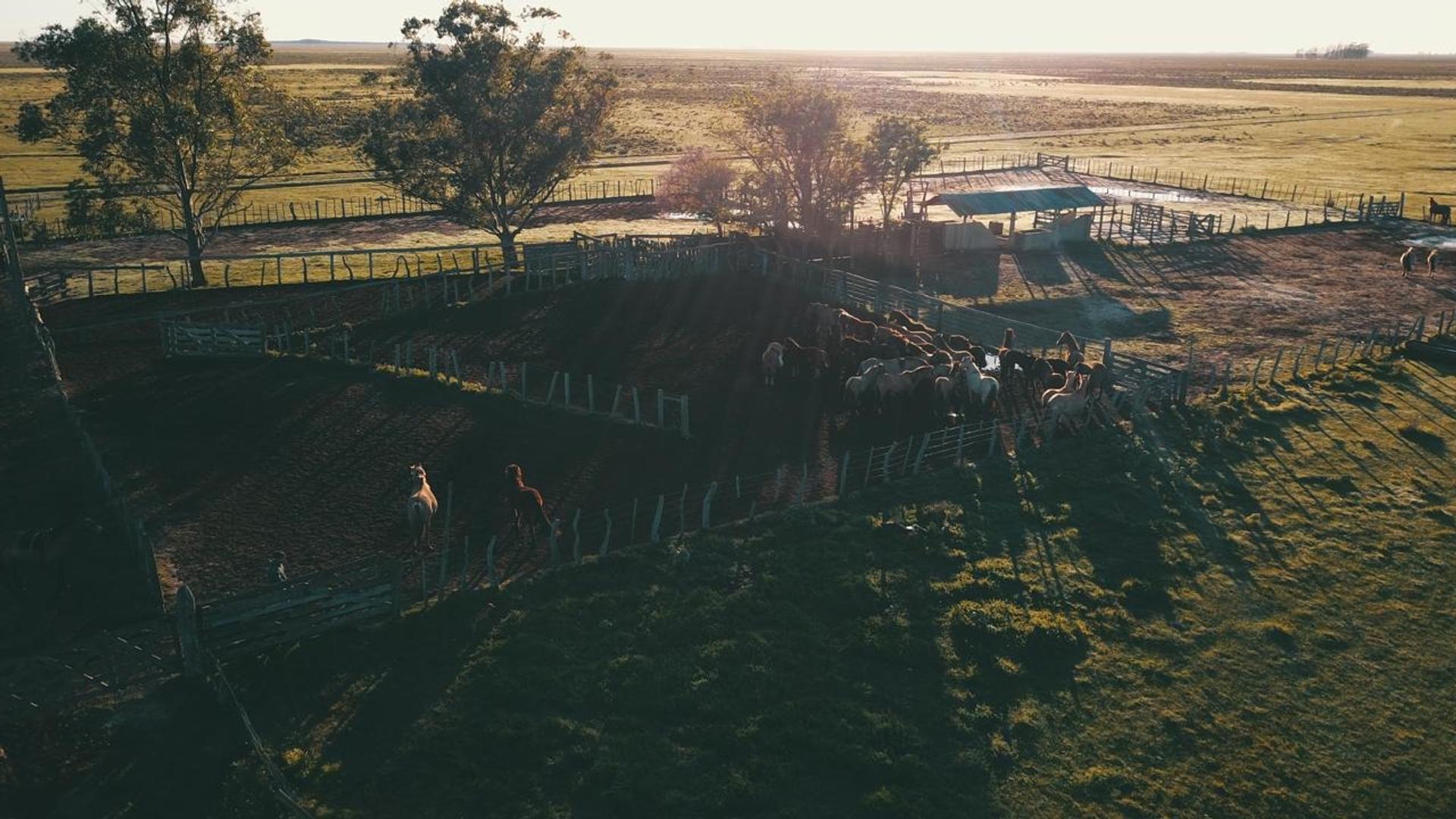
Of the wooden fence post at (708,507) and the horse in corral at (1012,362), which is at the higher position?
the horse in corral at (1012,362)

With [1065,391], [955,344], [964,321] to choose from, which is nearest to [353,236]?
[964,321]

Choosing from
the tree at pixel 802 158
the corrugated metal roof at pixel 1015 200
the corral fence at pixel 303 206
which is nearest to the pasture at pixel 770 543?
the tree at pixel 802 158

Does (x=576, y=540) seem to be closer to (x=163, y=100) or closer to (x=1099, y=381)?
(x=1099, y=381)

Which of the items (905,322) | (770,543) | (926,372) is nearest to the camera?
(770,543)

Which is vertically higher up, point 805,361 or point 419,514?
point 805,361

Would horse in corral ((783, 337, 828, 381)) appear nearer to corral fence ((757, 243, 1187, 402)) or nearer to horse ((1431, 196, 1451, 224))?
corral fence ((757, 243, 1187, 402))

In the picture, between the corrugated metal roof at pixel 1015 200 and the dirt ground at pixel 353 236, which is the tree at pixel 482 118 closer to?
the dirt ground at pixel 353 236
